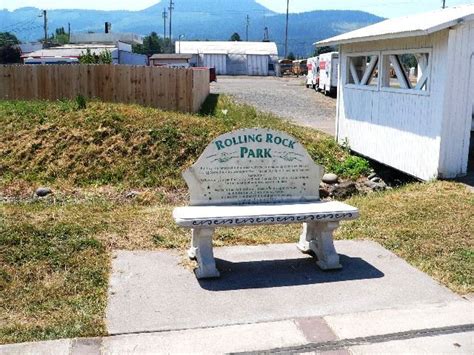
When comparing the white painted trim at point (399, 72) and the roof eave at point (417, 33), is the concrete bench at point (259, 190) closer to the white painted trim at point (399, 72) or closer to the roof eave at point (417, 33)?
the roof eave at point (417, 33)

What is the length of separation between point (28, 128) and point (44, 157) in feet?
5.79

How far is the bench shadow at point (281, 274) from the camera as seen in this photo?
207 inches

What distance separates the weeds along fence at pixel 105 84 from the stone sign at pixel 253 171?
519 inches

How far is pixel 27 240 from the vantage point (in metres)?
5.96

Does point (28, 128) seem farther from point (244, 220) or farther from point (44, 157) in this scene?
point (244, 220)

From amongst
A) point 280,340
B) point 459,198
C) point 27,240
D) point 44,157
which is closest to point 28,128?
point 44,157

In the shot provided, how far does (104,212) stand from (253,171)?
9.36ft

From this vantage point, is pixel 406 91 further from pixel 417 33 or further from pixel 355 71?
pixel 355 71

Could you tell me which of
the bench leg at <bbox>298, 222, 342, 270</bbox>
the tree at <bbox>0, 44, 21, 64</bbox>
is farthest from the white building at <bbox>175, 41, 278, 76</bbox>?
the bench leg at <bbox>298, 222, 342, 270</bbox>

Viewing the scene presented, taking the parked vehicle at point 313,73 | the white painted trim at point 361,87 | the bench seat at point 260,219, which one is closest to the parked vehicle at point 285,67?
the parked vehicle at point 313,73

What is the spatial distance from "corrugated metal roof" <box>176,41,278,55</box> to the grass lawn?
55485mm

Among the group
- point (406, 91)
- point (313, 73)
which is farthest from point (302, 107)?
point (406, 91)

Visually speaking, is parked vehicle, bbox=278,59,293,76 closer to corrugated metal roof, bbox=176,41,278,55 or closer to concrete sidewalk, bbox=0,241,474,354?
corrugated metal roof, bbox=176,41,278,55

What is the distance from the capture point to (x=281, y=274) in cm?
554
